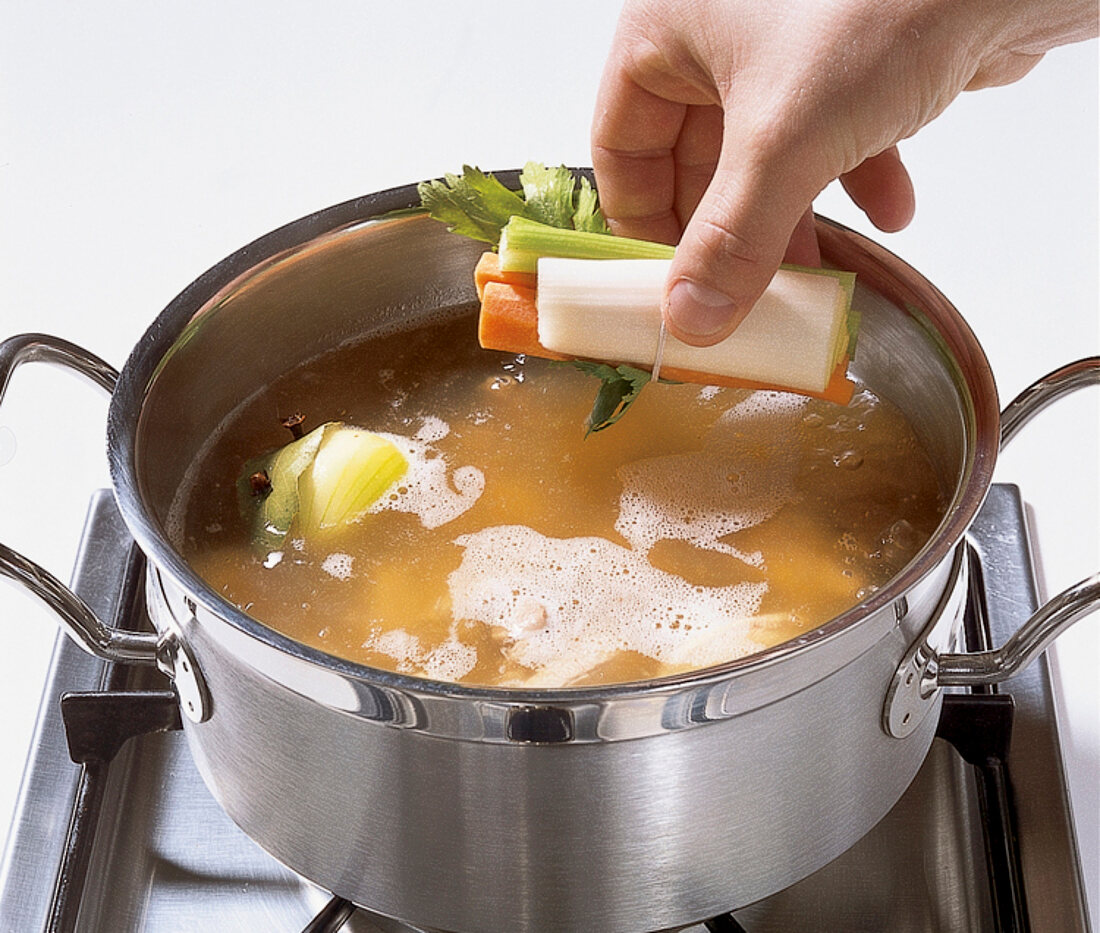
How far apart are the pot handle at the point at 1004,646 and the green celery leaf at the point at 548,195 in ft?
1.29

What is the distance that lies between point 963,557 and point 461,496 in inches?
15.5

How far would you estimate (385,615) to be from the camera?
41.1 inches

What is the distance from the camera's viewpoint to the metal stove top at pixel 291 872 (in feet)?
3.61

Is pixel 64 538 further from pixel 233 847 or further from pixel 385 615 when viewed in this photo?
pixel 385 615

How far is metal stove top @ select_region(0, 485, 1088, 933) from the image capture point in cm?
110

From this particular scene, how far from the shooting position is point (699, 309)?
97cm

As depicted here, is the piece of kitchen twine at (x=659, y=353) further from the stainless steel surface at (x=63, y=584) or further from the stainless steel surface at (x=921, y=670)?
the stainless steel surface at (x=63, y=584)

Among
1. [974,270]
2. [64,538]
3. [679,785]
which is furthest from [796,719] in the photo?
[974,270]

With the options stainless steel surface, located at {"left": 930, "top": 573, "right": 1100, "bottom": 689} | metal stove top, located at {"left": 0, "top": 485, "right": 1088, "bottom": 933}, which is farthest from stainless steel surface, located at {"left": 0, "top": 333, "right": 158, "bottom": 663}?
stainless steel surface, located at {"left": 930, "top": 573, "right": 1100, "bottom": 689}

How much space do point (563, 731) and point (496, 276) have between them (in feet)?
1.46

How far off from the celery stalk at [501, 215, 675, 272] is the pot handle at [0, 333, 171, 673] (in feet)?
1.07

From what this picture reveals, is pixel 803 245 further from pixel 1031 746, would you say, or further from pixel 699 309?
pixel 1031 746

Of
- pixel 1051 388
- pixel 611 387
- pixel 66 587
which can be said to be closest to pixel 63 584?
pixel 66 587

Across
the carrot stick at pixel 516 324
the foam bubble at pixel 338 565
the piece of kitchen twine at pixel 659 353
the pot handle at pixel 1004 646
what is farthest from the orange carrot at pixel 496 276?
the pot handle at pixel 1004 646
